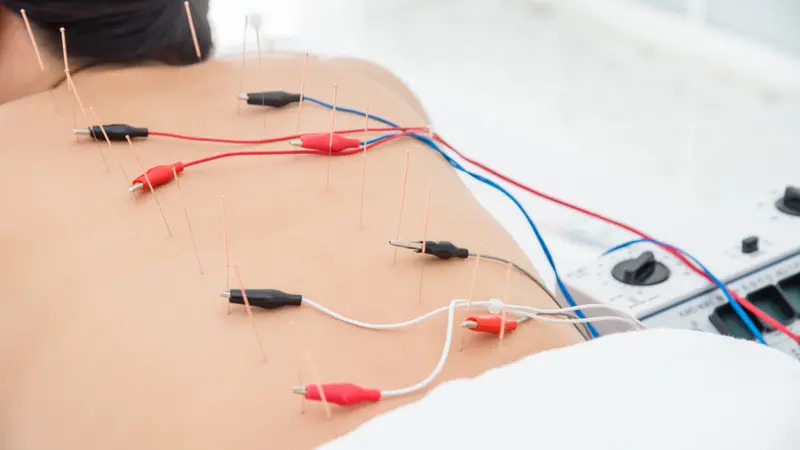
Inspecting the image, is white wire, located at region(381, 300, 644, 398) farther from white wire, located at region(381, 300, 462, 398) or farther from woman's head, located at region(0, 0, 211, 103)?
woman's head, located at region(0, 0, 211, 103)

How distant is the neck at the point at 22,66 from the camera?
97 cm

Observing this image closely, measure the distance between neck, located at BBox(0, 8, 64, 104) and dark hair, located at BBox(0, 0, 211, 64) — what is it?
2cm

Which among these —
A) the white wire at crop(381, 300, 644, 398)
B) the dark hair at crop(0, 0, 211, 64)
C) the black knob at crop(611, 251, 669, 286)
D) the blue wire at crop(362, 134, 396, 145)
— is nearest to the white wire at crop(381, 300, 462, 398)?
the white wire at crop(381, 300, 644, 398)

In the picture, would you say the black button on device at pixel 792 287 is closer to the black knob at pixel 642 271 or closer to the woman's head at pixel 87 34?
the black knob at pixel 642 271

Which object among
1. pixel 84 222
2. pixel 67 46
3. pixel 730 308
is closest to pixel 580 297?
pixel 730 308

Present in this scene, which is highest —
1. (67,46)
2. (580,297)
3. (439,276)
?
(67,46)

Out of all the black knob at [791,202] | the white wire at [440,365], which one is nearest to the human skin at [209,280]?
the white wire at [440,365]

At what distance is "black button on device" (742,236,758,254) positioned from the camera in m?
1.04

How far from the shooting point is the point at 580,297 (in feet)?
3.39

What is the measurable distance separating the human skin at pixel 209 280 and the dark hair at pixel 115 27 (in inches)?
3.1

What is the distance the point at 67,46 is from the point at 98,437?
0.61m

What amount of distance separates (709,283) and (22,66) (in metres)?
0.93

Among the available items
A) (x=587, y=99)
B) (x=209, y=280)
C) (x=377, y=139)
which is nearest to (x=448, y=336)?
(x=209, y=280)

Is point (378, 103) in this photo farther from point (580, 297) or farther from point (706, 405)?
point (706, 405)
